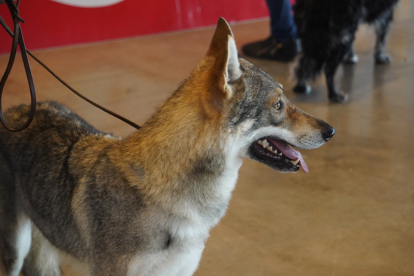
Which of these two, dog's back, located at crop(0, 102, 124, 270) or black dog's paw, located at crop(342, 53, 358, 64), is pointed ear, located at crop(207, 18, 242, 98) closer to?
dog's back, located at crop(0, 102, 124, 270)

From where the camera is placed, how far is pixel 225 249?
8.66 feet

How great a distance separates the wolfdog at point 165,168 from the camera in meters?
1.62

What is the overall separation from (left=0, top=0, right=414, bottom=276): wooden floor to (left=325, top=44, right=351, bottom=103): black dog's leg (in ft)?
0.34

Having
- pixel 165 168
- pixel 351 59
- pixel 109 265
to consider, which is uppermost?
pixel 165 168

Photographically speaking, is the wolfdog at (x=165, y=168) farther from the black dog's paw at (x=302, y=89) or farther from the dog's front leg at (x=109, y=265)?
the black dog's paw at (x=302, y=89)

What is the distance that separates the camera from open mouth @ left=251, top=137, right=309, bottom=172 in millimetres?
1760

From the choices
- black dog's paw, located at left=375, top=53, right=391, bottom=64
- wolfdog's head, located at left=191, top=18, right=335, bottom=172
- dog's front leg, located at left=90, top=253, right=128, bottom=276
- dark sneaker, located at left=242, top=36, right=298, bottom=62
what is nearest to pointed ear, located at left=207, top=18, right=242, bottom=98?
wolfdog's head, located at left=191, top=18, right=335, bottom=172

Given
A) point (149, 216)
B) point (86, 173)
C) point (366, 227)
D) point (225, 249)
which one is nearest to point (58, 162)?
point (86, 173)

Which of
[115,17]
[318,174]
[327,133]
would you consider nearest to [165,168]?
[327,133]

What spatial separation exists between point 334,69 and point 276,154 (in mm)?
2972

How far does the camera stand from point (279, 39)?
5.66 metres

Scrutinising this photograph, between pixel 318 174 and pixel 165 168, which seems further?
pixel 318 174

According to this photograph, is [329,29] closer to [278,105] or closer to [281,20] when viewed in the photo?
[281,20]

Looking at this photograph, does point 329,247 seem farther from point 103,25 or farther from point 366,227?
point 103,25
